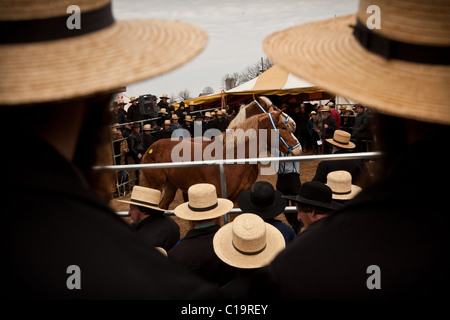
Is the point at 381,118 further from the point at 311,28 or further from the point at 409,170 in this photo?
the point at 311,28

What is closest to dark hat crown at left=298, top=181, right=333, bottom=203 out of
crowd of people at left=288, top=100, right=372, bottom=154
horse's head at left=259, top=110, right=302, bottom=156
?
horse's head at left=259, top=110, right=302, bottom=156

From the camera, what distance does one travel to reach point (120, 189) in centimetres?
956

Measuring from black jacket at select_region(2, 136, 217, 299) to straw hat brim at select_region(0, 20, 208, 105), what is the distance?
0.13 meters

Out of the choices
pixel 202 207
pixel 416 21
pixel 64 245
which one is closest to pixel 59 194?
pixel 64 245

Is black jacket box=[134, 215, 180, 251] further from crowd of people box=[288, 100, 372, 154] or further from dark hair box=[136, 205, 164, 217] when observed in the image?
crowd of people box=[288, 100, 372, 154]

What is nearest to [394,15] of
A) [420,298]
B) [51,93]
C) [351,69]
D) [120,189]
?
[351,69]

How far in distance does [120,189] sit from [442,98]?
9.53 metres

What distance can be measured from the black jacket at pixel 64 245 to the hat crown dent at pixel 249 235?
1.63 metres

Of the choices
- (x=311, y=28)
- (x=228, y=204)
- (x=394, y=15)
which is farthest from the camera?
(x=228, y=204)

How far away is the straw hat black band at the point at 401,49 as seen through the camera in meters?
0.83

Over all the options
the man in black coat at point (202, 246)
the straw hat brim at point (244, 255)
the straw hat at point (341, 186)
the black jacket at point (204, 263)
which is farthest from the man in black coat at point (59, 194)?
the straw hat at point (341, 186)

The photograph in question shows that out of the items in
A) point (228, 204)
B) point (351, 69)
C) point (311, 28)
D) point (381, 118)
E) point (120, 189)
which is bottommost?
point (120, 189)

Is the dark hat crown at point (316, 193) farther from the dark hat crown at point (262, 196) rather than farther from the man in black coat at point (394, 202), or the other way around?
the man in black coat at point (394, 202)

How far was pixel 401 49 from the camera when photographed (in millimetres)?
877
